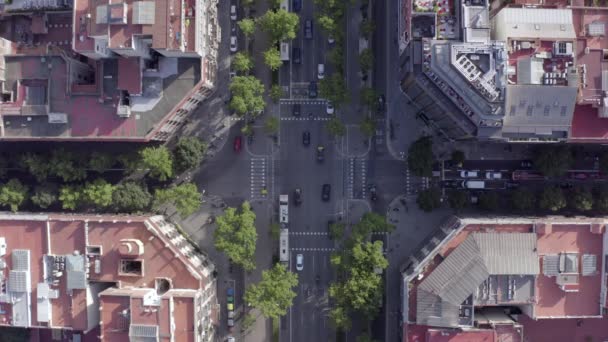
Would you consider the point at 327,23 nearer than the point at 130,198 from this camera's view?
Yes

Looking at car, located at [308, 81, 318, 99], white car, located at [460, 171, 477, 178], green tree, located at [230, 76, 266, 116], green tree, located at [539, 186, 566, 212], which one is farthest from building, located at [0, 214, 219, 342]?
green tree, located at [539, 186, 566, 212]

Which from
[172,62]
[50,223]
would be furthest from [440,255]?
[50,223]

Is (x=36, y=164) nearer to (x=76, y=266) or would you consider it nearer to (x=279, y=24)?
(x=76, y=266)

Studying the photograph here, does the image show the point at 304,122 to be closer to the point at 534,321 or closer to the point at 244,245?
the point at 244,245

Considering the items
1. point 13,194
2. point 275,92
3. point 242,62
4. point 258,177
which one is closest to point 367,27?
point 275,92

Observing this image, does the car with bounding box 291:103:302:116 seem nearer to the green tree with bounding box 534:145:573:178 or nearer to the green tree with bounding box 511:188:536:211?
the green tree with bounding box 511:188:536:211

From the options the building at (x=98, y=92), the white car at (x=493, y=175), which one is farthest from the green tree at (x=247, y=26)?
the white car at (x=493, y=175)
